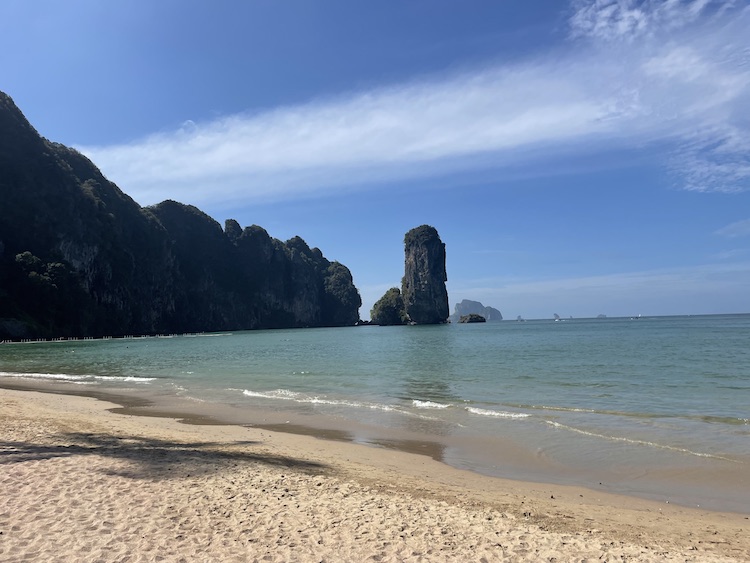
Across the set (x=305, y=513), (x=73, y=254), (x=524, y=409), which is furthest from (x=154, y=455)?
(x=73, y=254)

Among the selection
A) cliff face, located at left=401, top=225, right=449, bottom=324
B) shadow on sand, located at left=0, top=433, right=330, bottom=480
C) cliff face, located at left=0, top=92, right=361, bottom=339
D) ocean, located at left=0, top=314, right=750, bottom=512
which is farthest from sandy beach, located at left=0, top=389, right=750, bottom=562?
cliff face, located at left=401, top=225, right=449, bottom=324

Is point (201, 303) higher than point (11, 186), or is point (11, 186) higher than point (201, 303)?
point (11, 186)

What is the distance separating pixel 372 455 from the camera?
1131 centimetres

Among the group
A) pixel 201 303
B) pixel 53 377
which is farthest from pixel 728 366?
pixel 201 303

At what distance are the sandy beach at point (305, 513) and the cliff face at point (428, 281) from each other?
598 feet

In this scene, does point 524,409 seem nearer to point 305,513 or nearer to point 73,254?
point 305,513

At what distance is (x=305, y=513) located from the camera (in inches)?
271

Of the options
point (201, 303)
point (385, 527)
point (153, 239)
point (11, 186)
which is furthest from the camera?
point (201, 303)

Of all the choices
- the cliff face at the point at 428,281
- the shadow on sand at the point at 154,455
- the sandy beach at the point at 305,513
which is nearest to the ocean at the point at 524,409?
the sandy beach at the point at 305,513

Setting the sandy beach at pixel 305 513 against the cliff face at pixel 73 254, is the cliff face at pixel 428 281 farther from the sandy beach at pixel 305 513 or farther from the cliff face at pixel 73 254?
the sandy beach at pixel 305 513

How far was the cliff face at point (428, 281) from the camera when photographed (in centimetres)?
19200

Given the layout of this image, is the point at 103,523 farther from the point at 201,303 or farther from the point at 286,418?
the point at 201,303

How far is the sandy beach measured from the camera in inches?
222

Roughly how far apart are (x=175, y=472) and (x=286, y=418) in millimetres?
7838
